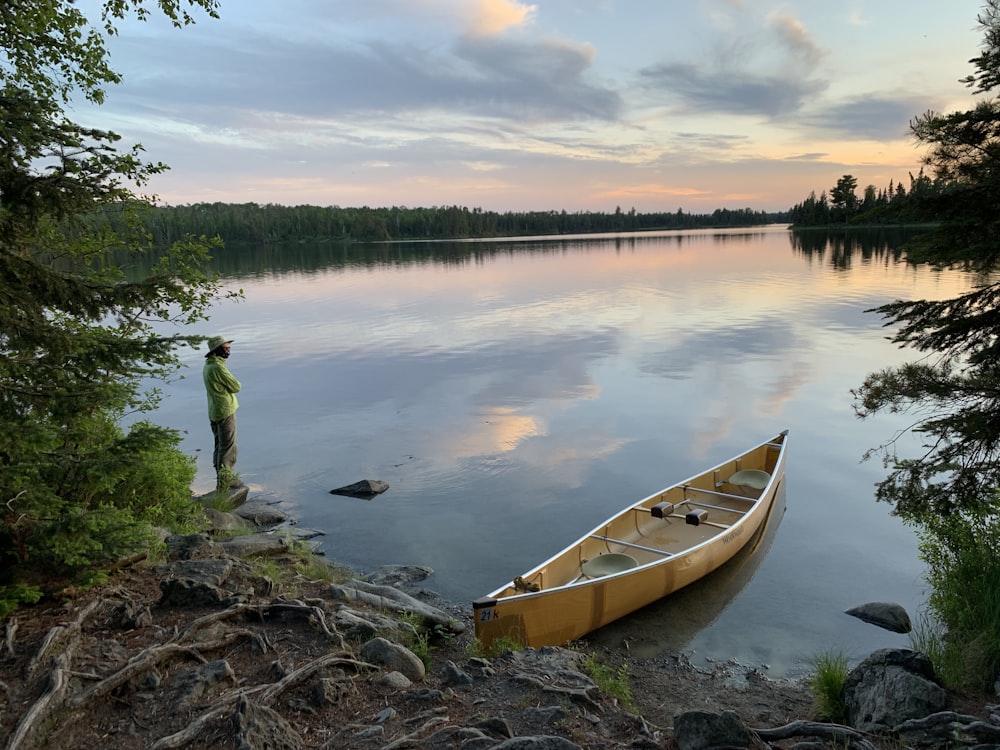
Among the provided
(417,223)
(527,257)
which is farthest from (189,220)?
(527,257)

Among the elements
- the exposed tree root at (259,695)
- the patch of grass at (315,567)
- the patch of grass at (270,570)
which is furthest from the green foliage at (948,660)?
the patch of grass at (270,570)

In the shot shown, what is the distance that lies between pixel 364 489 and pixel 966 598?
10124mm

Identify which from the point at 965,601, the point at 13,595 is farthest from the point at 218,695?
the point at 965,601

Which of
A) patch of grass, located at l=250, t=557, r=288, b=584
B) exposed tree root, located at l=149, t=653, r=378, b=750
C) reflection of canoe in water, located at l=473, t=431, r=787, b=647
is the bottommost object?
reflection of canoe in water, located at l=473, t=431, r=787, b=647

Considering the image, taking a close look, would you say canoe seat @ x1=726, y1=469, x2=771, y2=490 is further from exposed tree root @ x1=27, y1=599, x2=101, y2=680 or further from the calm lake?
exposed tree root @ x1=27, y1=599, x2=101, y2=680

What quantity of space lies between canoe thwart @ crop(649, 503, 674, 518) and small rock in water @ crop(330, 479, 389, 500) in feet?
18.6

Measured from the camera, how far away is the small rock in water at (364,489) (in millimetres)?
13562

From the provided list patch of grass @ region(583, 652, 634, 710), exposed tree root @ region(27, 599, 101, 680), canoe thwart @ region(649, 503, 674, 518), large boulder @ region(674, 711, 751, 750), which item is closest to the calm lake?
canoe thwart @ region(649, 503, 674, 518)

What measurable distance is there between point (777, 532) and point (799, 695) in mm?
5207

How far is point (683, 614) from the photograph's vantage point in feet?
31.0

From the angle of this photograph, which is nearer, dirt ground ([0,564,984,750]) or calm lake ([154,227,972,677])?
dirt ground ([0,564,984,750])

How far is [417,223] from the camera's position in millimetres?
176250

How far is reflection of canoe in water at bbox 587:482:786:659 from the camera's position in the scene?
8625 mm

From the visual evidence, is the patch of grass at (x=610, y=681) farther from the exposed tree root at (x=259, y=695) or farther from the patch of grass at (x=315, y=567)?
the patch of grass at (x=315, y=567)
